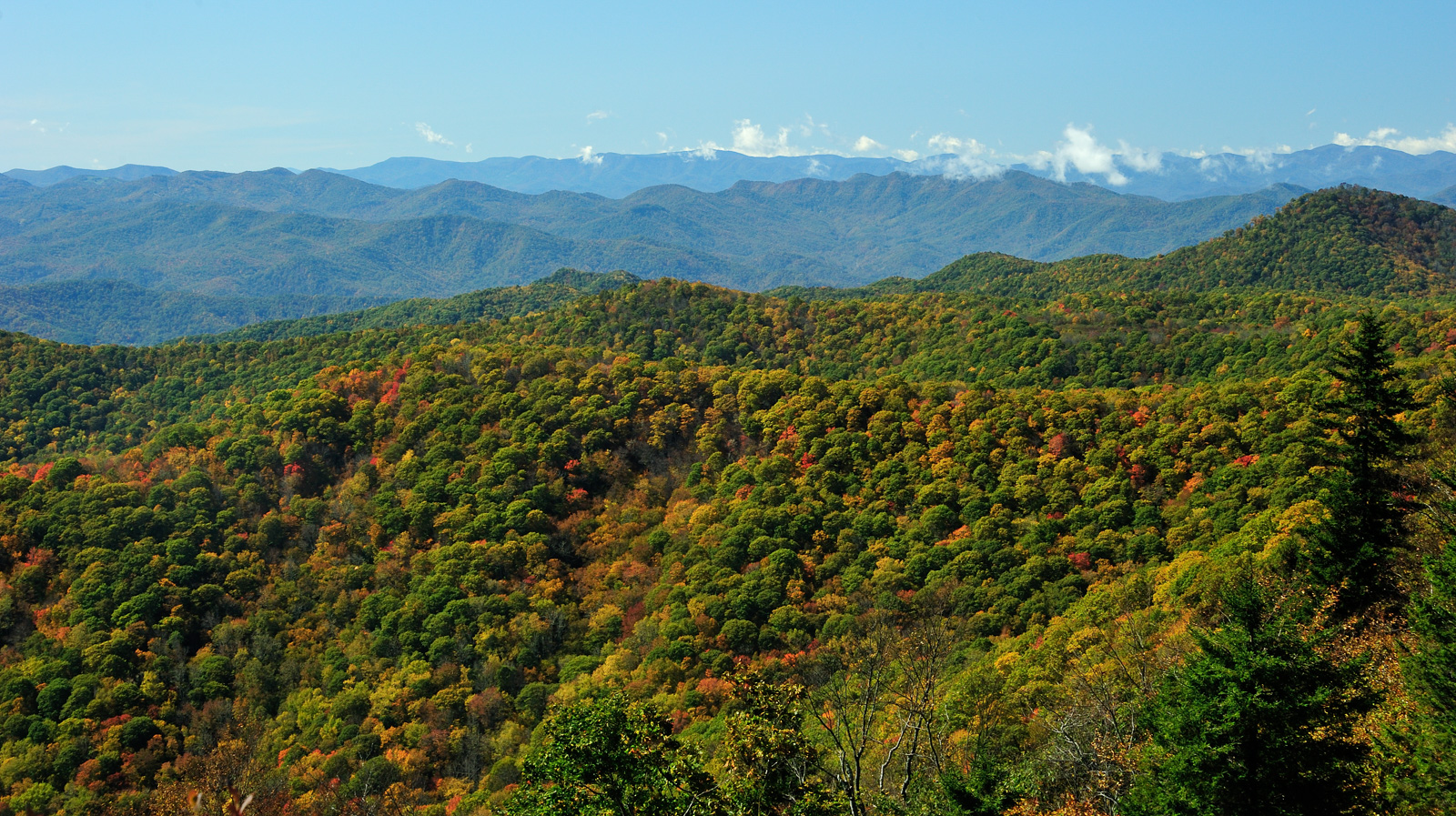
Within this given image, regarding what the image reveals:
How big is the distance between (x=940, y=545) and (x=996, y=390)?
1757 centimetres

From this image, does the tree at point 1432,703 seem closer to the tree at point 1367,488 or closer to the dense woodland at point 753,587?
the dense woodland at point 753,587

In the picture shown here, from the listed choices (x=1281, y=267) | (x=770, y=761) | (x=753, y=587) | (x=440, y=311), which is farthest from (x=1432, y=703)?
(x=440, y=311)

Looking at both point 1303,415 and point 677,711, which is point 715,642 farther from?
point 1303,415

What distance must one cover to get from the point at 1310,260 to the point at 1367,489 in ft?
487

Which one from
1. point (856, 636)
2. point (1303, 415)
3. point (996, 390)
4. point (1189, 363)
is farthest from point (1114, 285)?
point (856, 636)

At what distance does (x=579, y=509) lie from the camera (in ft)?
204

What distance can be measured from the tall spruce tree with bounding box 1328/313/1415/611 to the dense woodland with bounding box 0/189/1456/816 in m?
0.13

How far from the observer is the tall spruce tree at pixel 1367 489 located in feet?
86.9

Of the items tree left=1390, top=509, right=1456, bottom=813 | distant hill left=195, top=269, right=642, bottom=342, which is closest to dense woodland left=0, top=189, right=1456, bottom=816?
tree left=1390, top=509, right=1456, bottom=813

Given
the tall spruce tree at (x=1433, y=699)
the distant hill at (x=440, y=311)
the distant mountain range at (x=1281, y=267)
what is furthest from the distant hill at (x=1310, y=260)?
the tall spruce tree at (x=1433, y=699)

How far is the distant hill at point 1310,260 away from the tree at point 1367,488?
12058 centimetres

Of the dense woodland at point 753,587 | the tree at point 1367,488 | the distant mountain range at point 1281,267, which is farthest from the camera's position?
the distant mountain range at point 1281,267

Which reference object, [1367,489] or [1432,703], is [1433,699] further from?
[1367,489]

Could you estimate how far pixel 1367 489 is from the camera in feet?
89.4
